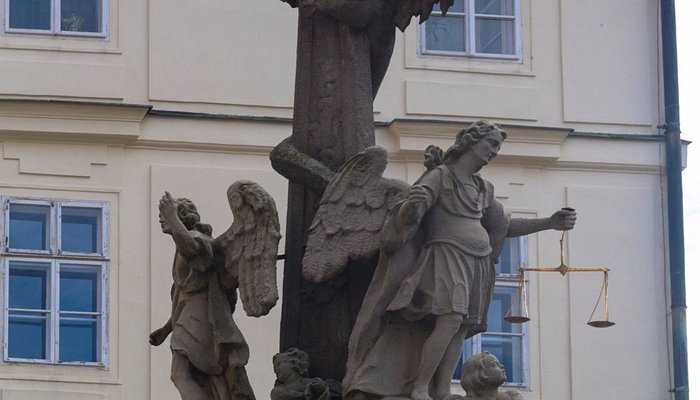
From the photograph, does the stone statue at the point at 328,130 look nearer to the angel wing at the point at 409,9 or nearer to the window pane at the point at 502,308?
the angel wing at the point at 409,9

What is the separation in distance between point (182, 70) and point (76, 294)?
233 centimetres

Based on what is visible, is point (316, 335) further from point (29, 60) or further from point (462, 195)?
point (29, 60)

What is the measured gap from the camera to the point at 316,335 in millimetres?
17844

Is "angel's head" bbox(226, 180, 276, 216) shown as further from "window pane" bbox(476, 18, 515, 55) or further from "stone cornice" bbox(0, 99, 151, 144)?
"window pane" bbox(476, 18, 515, 55)

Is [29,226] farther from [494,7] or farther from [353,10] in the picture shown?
[353,10]

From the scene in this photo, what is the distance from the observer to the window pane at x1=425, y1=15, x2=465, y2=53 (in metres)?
30.5

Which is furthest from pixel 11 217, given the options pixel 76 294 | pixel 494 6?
pixel 494 6

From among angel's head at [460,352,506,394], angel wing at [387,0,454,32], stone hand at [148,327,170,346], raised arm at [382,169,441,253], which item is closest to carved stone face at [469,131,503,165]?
raised arm at [382,169,441,253]

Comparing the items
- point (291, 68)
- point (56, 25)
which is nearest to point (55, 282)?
point (56, 25)

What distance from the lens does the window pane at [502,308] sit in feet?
98.1

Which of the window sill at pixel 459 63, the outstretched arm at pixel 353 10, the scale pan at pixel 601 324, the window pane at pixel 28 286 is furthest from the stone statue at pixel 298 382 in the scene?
the window sill at pixel 459 63

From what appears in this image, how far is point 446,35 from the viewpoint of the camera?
3062cm

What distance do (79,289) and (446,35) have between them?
4.23 meters

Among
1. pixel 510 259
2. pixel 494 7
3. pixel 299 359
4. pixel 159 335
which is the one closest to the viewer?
pixel 299 359
